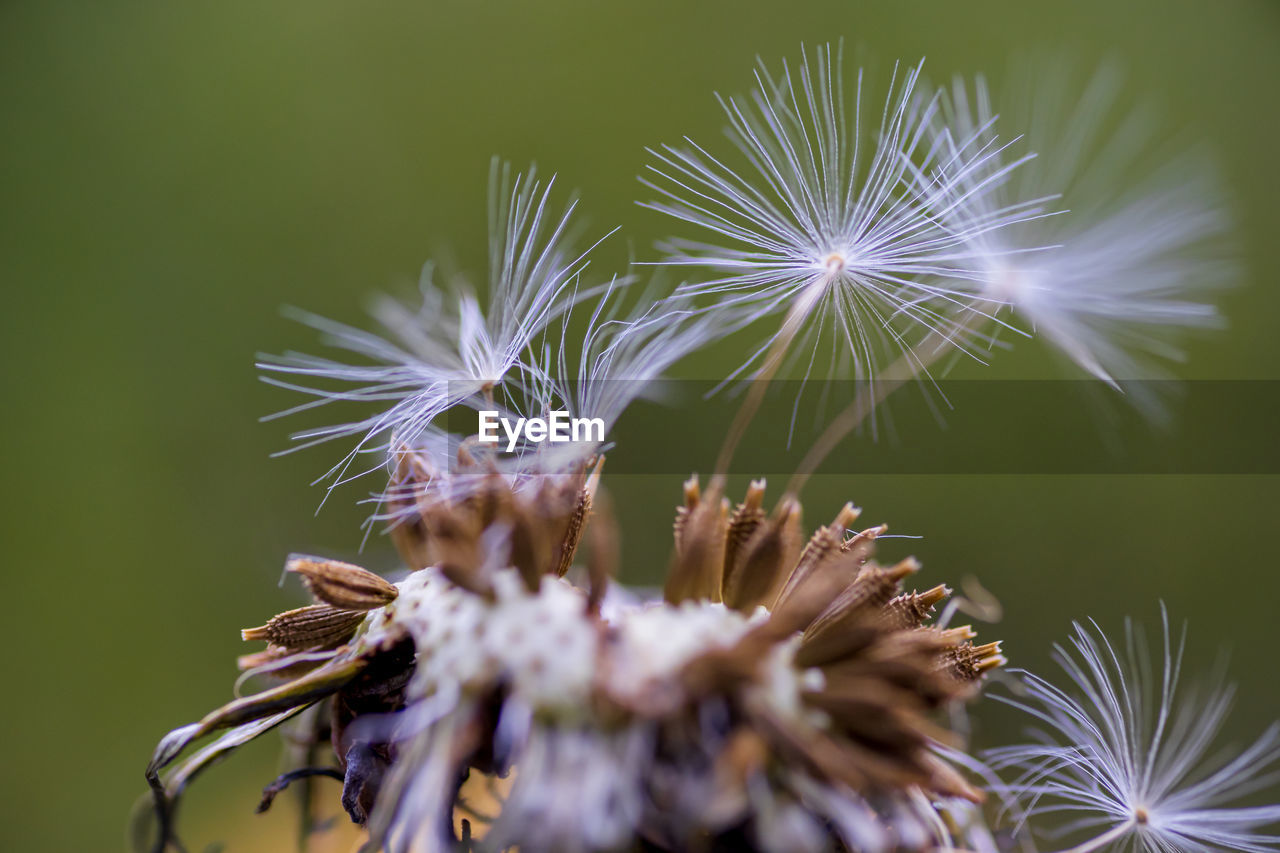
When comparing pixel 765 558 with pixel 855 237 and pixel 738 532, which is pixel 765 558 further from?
pixel 855 237

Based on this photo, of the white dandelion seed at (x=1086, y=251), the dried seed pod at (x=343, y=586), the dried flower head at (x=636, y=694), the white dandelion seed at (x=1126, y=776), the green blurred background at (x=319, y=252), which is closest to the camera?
the dried flower head at (x=636, y=694)

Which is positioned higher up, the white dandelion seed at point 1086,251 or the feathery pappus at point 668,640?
the white dandelion seed at point 1086,251

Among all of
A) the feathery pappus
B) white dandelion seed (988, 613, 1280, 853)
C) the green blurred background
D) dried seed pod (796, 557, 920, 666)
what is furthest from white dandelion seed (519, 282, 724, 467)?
the green blurred background

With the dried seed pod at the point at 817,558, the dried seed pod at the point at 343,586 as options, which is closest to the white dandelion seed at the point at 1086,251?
the dried seed pod at the point at 817,558

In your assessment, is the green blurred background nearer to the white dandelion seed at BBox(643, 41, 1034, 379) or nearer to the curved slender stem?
the white dandelion seed at BBox(643, 41, 1034, 379)

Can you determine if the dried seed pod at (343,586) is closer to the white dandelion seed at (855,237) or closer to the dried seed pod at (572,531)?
the dried seed pod at (572,531)

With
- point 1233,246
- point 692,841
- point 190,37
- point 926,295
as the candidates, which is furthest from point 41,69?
point 1233,246
